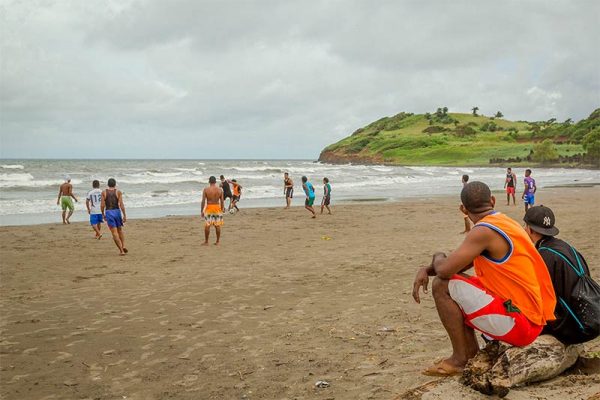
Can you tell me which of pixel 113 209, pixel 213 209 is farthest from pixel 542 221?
pixel 113 209

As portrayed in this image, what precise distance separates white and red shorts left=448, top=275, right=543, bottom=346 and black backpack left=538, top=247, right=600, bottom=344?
11.9 inches

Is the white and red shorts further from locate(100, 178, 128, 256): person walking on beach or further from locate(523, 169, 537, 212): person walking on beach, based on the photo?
locate(523, 169, 537, 212): person walking on beach

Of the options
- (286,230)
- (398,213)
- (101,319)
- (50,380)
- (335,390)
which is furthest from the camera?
(398,213)

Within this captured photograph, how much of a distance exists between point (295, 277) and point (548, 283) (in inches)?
210

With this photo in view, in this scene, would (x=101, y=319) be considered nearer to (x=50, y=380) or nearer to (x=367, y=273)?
(x=50, y=380)

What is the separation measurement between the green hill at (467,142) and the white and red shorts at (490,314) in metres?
66.3

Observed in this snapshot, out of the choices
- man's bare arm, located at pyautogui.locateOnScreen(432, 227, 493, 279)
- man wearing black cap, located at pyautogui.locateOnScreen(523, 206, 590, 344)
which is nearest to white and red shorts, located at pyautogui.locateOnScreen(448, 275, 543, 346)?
man's bare arm, located at pyautogui.locateOnScreen(432, 227, 493, 279)

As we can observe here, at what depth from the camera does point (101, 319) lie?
6324 millimetres

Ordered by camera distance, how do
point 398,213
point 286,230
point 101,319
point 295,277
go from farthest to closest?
point 398,213, point 286,230, point 295,277, point 101,319

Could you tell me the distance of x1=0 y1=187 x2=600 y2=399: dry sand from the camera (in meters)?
4.25

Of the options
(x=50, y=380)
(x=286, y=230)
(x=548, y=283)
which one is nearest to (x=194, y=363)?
(x=50, y=380)

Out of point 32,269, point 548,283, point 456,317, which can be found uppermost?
point 548,283

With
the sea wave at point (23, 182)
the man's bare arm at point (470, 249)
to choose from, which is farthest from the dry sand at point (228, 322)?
the sea wave at point (23, 182)

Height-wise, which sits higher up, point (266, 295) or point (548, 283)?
point (548, 283)
